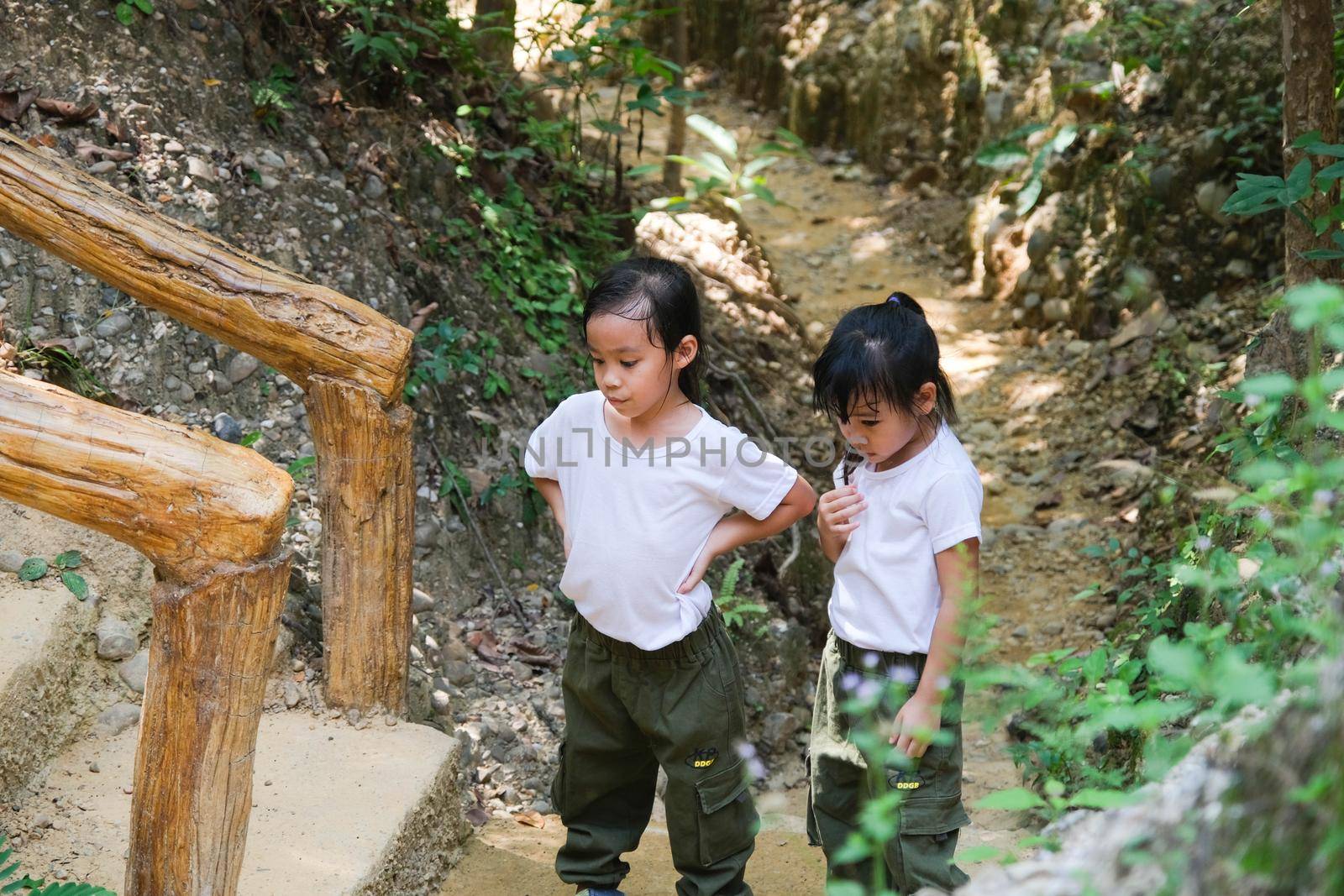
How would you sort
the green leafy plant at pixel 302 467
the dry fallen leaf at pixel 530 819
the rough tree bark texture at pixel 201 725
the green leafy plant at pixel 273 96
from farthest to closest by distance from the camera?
the green leafy plant at pixel 273 96
the green leafy plant at pixel 302 467
the dry fallen leaf at pixel 530 819
the rough tree bark texture at pixel 201 725

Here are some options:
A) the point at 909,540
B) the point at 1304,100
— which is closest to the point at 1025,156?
the point at 1304,100

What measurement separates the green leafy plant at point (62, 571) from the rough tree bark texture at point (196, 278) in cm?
87

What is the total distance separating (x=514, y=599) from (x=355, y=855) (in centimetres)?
151

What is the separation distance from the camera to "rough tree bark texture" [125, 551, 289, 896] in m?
2.15

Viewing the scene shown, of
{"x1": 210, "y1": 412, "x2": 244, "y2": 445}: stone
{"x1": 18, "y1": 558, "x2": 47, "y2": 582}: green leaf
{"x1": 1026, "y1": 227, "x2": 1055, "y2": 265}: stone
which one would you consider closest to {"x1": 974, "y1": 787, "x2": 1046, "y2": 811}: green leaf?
{"x1": 18, "y1": 558, "x2": 47, "y2": 582}: green leaf

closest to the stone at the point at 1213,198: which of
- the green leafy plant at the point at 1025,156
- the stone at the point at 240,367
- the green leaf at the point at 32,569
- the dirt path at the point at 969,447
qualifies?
the green leafy plant at the point at 1025,156

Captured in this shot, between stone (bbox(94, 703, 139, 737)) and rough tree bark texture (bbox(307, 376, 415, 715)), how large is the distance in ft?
1.73

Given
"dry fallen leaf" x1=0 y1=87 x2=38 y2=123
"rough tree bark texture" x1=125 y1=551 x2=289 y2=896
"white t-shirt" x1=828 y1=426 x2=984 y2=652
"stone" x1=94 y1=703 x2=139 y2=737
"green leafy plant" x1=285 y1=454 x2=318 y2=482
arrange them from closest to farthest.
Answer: "rough tree bark texture" x1=125 y1=551 x2=289 y2=896
"white t-shirt" x1=828 y1=426 x2=984 y2=652
"stone" x1=94 y1=703 x2=139 y2=737
"green leafy plant" x1=285 y1=454 x2=318 y2=482
"dry fallen leaf" x1=0 y1=87 x2=38 y2=123

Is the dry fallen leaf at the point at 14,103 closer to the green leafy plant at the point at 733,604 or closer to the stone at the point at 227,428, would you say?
the stone at the point at 227,428

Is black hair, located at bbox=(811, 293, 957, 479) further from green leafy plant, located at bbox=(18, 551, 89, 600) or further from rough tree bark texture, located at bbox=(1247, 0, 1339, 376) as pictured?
green leafy plant, located at bbox=(18, 551, 89, 600)

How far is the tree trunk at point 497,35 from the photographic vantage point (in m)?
5.70

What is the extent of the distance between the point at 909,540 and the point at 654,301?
2.59ft

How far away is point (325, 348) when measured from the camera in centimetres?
281

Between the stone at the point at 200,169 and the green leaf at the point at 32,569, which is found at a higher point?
the stone at the point at 200,169
